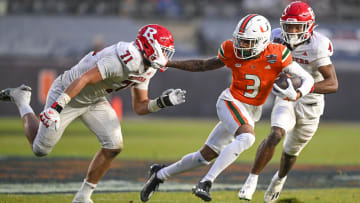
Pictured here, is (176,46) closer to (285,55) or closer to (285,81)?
(285,55)

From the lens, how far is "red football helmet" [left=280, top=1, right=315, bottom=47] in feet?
20.2

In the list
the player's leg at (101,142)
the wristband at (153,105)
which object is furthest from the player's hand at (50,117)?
the wristband at (153,105)

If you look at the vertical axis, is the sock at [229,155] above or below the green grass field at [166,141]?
above

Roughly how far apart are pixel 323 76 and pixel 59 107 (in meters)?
2.67

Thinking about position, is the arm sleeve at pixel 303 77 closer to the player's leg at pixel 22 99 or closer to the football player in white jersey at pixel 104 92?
the football player in white jersey at pixel 104 92

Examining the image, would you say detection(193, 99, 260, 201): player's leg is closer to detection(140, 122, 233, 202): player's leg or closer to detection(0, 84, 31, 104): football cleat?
detection(140, 122, 233, 202): player's leg

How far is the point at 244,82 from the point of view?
575 centimetres

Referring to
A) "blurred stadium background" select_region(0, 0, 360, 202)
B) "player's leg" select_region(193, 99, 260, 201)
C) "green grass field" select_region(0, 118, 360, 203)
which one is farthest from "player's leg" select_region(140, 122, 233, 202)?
"blurred stadium background" select_region(0, 0, 360, 202)

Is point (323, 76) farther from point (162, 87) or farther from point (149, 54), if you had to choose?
point (162, 87)

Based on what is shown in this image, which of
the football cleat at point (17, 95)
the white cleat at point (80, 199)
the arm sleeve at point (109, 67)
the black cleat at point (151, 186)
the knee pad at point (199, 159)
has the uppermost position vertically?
the arm sleeve at point (109, 67)

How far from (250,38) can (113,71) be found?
1.28 metres

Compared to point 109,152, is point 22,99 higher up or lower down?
higher up

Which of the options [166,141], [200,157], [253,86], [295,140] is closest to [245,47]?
[253,86]

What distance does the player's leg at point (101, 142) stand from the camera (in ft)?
18.6
